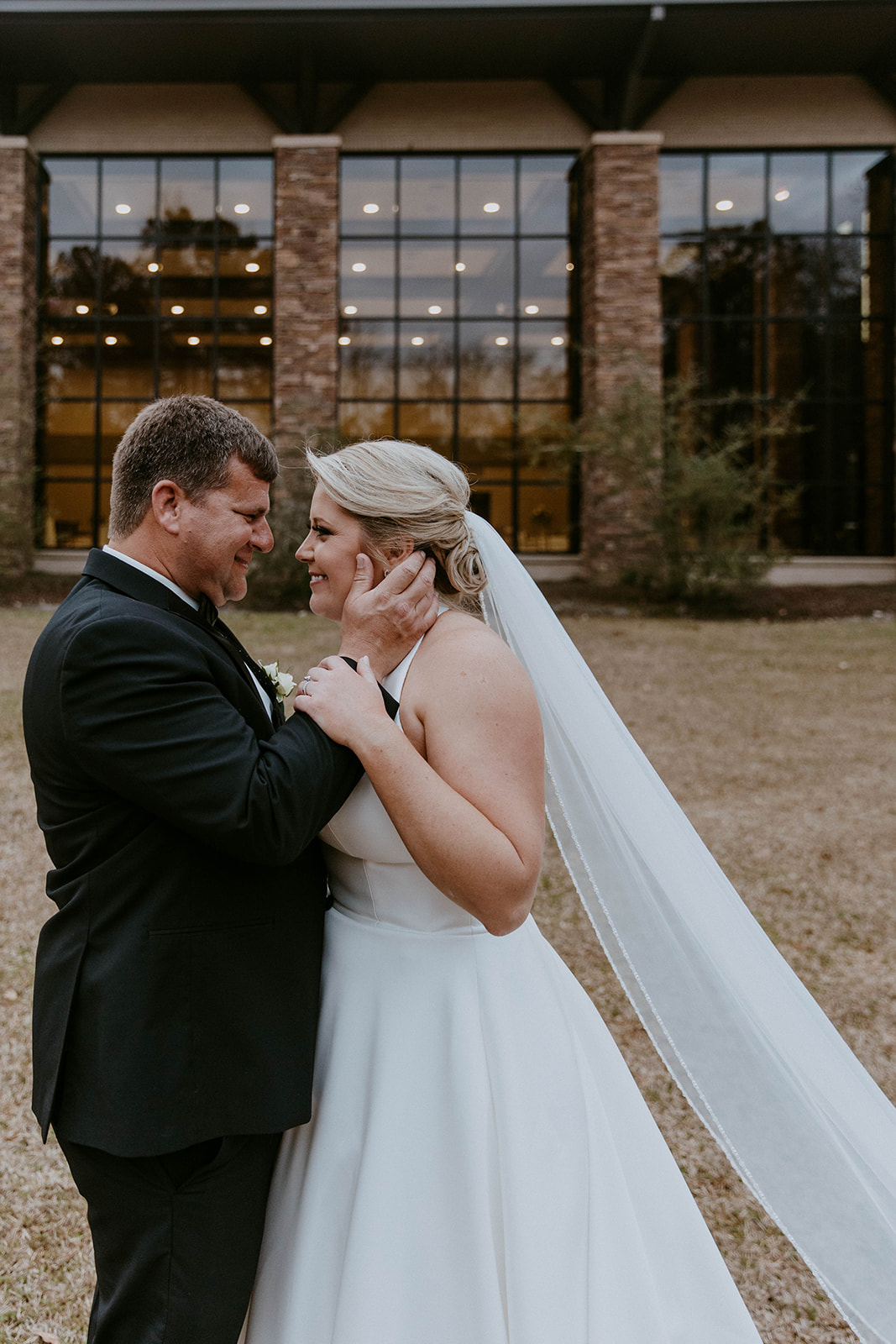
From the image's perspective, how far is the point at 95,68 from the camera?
18156mm

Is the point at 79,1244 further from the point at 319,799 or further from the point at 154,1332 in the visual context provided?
the point at 319,799

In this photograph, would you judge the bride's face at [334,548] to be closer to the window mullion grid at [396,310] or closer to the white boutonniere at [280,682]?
the white boutonniere at [280,682]

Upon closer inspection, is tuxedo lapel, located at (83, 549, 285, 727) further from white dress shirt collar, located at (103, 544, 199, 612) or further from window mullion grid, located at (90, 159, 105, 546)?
window mullion grid, located at (90, 159, 105, 546)

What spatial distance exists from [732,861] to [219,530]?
499cm

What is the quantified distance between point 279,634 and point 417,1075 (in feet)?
37.4

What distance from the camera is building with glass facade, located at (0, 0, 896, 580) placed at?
1816 cm

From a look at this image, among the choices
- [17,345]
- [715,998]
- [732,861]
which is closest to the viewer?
[715,998]

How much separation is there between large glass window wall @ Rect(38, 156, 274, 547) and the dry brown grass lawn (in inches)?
291

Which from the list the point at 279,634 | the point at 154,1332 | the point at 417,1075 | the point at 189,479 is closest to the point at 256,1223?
the point at 154,1332

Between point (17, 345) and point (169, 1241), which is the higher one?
point (17, 345)

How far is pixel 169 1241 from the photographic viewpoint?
1.49m

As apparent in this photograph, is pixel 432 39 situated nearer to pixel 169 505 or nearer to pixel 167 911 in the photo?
pixel 169 505

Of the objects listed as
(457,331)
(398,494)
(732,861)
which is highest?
(457,331)

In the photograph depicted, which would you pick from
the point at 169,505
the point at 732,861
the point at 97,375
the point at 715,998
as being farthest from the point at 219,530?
the point at 97,375
